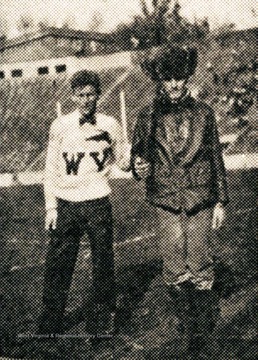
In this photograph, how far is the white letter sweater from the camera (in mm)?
3363

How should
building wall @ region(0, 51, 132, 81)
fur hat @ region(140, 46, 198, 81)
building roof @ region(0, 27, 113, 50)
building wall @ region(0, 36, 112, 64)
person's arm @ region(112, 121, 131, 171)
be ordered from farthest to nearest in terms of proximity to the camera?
1. building roof @ region(0, 27, 113, 50)
2. building wall @ region(0, 36, 112, 64)
3. building wall @ region(0, 51, 132, 81)
4. person's arm @ region(112, 121, 131, 171)
5. fur hat @ region(140, 46, 198, 81)

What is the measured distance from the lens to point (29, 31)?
2986 centimetres

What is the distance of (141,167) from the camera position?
3369 millimetres

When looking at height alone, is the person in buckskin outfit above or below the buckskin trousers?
above

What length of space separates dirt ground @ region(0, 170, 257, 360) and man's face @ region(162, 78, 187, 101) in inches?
60.7

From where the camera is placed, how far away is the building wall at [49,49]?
95.2 ft

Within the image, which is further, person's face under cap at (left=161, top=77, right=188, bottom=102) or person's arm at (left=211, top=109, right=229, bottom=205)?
person's arm at (left=211, top=109, right=229, bottom=205)

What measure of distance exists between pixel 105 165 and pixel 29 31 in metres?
28.6

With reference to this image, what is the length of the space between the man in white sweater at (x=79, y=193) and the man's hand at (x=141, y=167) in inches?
6.5

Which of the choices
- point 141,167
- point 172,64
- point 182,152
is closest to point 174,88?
point 172,64

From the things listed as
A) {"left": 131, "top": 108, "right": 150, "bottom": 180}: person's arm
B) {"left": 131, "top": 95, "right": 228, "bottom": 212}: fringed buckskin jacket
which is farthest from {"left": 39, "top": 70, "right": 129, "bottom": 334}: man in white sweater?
{"left": 131, "top": 95, "right": 228, "bottom": 212}: fringed buckskin jacket

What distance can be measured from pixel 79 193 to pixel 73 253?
0.48 metres

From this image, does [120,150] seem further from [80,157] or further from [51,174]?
[51,174]

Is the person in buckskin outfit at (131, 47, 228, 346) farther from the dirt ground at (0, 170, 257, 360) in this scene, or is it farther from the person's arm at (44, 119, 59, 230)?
the person's arm at (44, 119, 59, 230)
